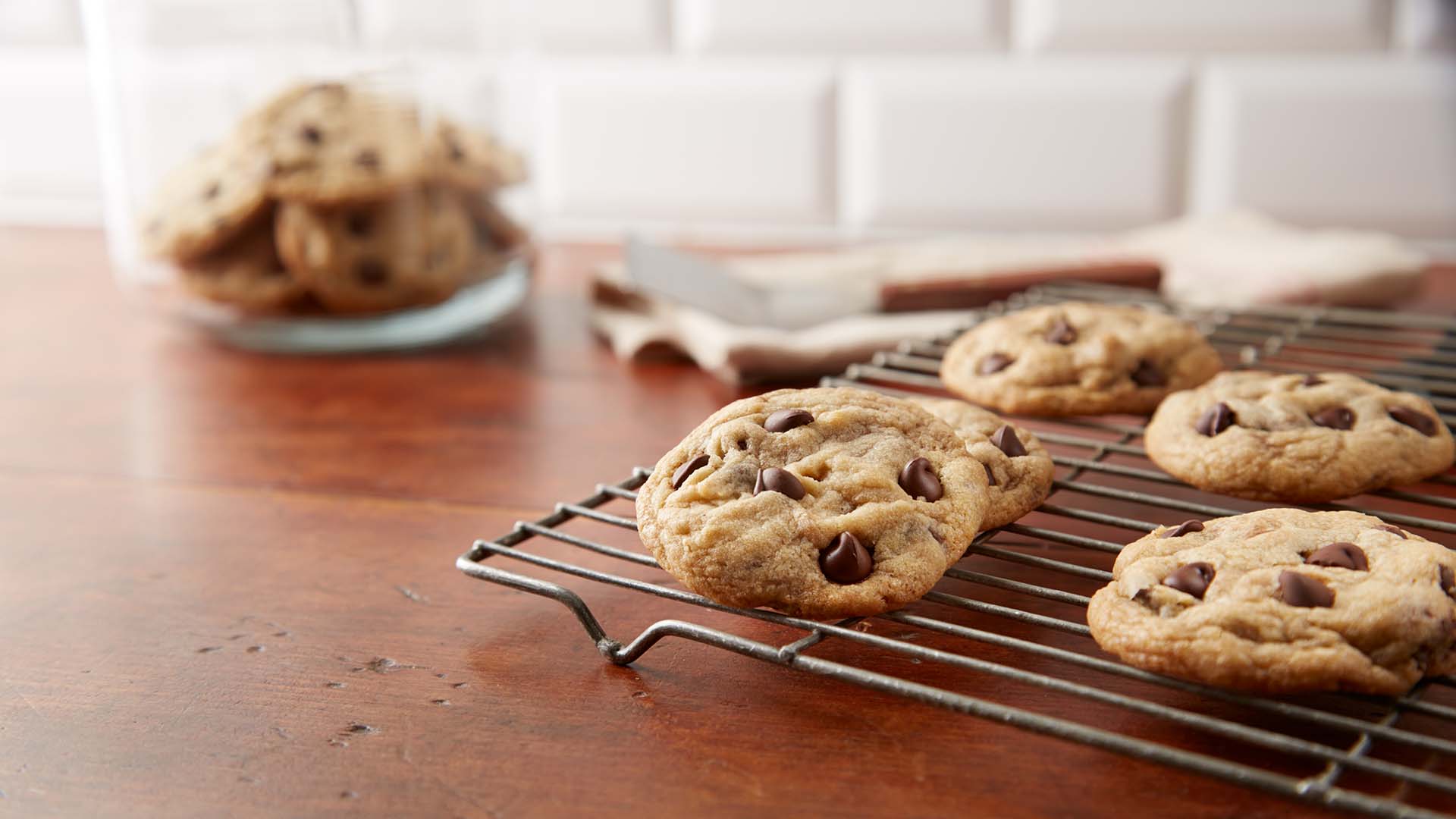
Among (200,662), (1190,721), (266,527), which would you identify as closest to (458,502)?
(266,527)

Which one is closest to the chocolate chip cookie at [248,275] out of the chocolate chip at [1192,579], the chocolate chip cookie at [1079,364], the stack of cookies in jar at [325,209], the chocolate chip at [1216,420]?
the stack of cookies in jar at [325,209]

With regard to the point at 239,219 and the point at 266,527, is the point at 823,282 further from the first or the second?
the point at 266,527

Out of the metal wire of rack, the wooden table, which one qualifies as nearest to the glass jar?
the wooden table

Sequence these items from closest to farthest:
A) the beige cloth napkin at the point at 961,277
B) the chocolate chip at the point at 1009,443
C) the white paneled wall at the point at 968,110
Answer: the chocolate chip at the point at 1009,443 → the beige cloth napkin at the point at 961,277 → the white paneled wall at the point at 968,110

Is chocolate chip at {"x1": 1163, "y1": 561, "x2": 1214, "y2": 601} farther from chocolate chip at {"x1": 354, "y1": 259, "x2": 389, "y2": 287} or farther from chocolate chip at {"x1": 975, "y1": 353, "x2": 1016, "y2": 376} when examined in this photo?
chocolate chip at {"x1": 354, "y1": 259, "x2": 389, "y2": 287}

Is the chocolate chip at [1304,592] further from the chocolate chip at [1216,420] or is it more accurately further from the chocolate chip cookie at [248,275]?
the chocolate chip cookie at [248,275]
